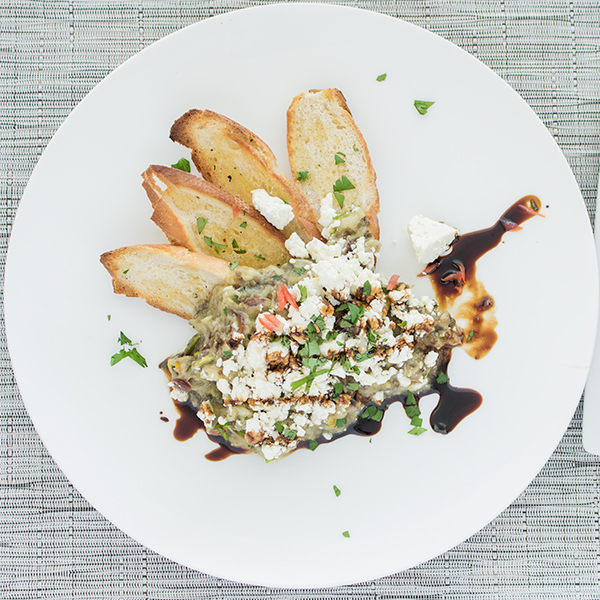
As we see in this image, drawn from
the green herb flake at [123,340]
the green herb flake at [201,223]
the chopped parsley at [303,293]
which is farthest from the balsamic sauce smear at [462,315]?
the green herb flake at [201,223]

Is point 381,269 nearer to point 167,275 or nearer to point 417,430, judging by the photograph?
point 417,430

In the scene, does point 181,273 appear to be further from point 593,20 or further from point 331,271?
point 593,20

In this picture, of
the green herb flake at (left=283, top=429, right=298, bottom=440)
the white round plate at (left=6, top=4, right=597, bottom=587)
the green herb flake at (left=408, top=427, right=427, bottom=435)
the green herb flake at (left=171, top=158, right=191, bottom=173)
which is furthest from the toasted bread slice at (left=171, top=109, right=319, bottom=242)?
the green herb flake at (left=408, top=427, right=427, bottom=435)

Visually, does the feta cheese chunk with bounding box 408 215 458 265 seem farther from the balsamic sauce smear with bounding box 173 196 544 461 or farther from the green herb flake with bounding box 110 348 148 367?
the green herb flake with bounding box 110 348 148 367

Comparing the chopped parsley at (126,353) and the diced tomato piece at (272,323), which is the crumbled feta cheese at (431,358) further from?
the chopped parsley at (126,353)

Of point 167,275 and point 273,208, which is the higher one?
point 273,208

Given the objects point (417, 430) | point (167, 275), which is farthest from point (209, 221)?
point (417, 430)
